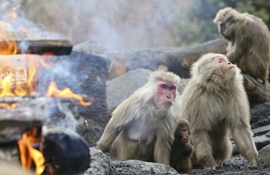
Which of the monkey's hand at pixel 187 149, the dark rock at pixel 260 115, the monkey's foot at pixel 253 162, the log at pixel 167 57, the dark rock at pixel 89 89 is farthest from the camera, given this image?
the log at pixel 167 57

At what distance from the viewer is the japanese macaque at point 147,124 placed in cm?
530

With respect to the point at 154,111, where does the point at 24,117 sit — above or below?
above

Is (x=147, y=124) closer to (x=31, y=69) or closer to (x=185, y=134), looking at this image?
(x=185, y=134)

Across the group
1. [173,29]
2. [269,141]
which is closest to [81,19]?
[173,29]

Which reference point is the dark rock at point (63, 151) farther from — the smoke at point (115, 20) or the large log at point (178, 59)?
the smoke at point (115, 20)

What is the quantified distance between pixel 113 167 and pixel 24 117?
1.46 metres

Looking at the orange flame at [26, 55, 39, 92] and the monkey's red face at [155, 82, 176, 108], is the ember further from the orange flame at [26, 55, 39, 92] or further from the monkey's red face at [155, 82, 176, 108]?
the monkey's red face at [155, 82, 176, 108]

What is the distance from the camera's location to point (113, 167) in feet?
13.2

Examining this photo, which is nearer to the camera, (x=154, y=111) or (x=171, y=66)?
(x=154, y=111)

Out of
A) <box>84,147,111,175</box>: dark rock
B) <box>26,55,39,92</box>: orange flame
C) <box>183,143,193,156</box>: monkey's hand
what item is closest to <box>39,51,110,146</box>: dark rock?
<box>183,143,193,156</box>: monkey's hand

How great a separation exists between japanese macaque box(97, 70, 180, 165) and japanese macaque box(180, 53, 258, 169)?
2.18ft

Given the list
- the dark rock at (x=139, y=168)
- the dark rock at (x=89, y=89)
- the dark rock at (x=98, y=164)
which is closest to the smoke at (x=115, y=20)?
the dark rock at (x=89, y=89)

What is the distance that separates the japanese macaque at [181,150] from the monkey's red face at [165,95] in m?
0.36

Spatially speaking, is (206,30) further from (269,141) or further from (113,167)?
(113,167)
